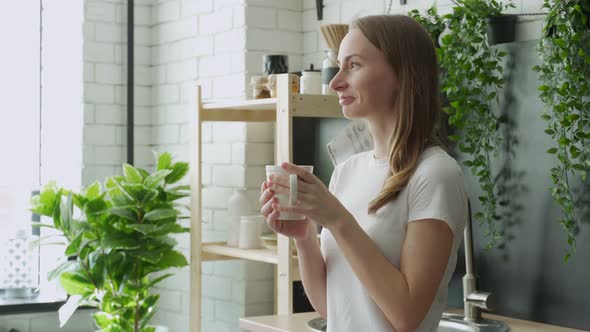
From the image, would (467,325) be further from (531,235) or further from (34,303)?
(34,303)

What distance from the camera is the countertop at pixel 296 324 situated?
8.55ft

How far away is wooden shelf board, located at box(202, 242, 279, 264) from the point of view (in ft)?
10.8

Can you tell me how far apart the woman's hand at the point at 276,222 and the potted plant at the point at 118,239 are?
1.93 m

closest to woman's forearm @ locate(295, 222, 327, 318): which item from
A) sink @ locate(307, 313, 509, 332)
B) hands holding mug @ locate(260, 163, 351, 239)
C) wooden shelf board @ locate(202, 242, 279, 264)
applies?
hands holding mug @ locate(260, 163, 351, 239)

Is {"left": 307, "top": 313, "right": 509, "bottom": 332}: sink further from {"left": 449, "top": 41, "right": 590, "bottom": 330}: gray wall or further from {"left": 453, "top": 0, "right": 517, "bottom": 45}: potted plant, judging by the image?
{"left": 453, "top": 0, "right": 517, "bottom": 45}: potted plant

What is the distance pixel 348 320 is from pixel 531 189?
1288 mm

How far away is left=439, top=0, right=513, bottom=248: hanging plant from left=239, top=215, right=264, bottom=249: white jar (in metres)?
1.06

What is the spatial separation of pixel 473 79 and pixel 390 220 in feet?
4.18

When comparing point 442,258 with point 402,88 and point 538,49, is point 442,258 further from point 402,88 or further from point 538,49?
point 538,49

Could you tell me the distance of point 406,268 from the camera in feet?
4.97

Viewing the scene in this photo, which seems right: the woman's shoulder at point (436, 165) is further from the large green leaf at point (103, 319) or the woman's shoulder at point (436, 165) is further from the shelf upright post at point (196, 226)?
the large green leaf at point (103, 319)

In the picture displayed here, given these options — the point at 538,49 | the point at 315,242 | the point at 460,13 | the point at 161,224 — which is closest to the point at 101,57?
the point at 161,224

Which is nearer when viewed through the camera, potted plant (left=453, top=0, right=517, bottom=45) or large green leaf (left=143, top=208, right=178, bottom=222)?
potted plant (left=453, top=0, right=517, bottom=45)

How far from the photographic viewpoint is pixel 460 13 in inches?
107
